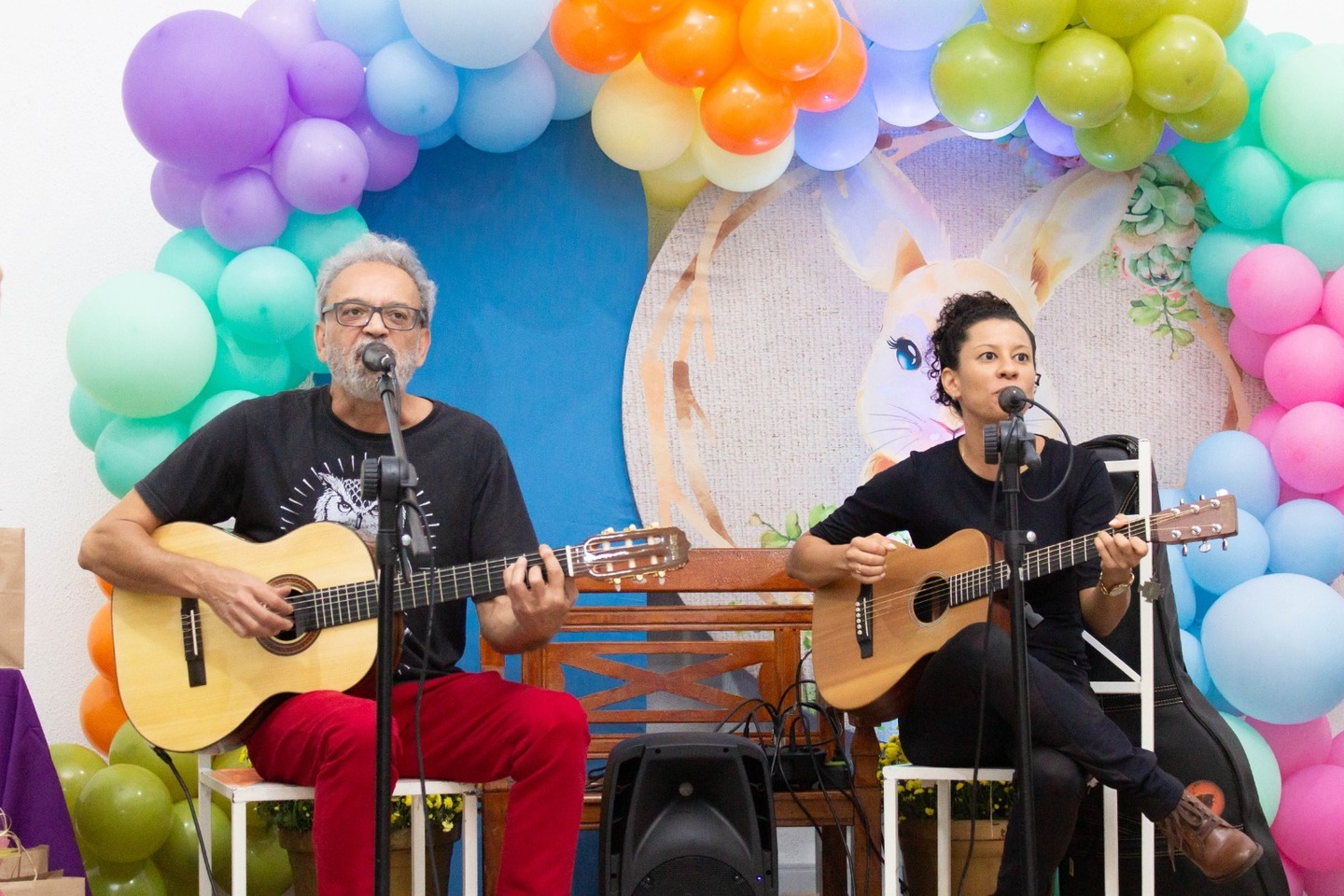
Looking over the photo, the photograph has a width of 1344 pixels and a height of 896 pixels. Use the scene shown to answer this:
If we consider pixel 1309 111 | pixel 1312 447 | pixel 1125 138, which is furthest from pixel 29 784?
pixel 1309 111

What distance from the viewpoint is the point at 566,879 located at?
257cm

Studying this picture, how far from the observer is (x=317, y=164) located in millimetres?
3328

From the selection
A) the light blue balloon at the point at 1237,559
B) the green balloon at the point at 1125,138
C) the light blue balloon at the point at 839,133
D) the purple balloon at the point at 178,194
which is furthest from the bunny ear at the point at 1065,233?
the purple balloon at the point at 178,194

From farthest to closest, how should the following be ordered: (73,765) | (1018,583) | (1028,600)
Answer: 1. (73,765)
2. (1028,600)
3. (1018,583)

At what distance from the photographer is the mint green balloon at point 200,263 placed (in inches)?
137

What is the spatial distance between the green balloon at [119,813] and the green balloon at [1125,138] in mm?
2937

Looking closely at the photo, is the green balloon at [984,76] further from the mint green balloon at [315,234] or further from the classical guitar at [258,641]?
the classical guitar at [258,641]

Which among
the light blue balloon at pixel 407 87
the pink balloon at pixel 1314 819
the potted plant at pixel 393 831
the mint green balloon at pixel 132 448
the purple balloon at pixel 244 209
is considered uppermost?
the light blue balloon at pixel 407 87

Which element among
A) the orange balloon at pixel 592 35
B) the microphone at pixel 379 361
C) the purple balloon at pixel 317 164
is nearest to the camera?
the microphone at pixel 379 361

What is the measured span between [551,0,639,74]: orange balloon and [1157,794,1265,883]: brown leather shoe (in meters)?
2.21

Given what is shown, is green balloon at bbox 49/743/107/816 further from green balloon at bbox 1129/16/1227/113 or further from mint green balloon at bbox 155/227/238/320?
green balloon at bbox 1129/16/1227/113

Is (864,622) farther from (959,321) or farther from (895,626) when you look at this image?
(959,321)

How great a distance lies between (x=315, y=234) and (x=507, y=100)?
0.60 m

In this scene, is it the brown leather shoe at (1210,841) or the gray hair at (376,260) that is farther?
the gray hair at (376,260)
